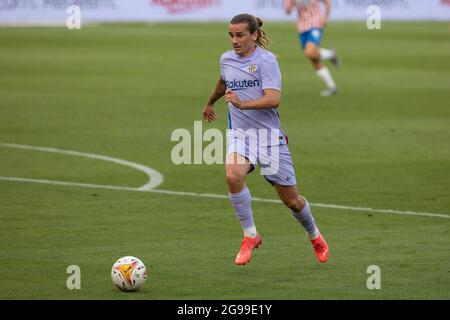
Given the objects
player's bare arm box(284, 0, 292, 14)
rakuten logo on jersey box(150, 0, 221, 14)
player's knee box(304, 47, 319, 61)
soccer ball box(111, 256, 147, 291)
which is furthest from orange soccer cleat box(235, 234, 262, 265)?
rakuten logo on jersey box(150, 0, 221, 14)

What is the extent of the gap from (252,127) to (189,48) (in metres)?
27.6

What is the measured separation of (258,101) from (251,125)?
42 centimetres

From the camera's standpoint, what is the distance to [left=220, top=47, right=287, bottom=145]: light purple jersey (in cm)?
1020

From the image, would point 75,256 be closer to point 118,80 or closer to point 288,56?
point 118,80

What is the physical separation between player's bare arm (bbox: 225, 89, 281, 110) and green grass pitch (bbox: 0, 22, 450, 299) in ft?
4.88

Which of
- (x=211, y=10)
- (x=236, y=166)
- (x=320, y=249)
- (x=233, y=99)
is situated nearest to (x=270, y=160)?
(x=236, y=166)

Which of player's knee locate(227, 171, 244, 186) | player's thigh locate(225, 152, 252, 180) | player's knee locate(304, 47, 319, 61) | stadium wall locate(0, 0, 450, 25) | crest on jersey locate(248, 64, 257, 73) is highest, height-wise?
stadium wall locate(0, 0, 450, 25)

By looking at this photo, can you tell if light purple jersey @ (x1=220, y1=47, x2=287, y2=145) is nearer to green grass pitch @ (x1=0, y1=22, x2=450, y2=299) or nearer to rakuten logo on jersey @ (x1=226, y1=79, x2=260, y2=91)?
rakuten logo on jersey @ (x1=226, y1=79, x2=260, y2=91)

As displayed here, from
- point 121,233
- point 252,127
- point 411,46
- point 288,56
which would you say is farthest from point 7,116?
point 411,46

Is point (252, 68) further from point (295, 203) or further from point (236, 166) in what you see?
point (295, 203)

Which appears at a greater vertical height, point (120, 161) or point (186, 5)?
point (186, 5)

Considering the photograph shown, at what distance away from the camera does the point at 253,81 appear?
Result: 10273 millimetres

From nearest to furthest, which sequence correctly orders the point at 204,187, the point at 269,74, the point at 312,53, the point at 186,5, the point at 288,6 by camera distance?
the point at 269,74 → the point at 204,187 → the point at 312,53 → the point at 288,6 → the point at 186,5

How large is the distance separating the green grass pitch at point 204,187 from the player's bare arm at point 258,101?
149 cm
